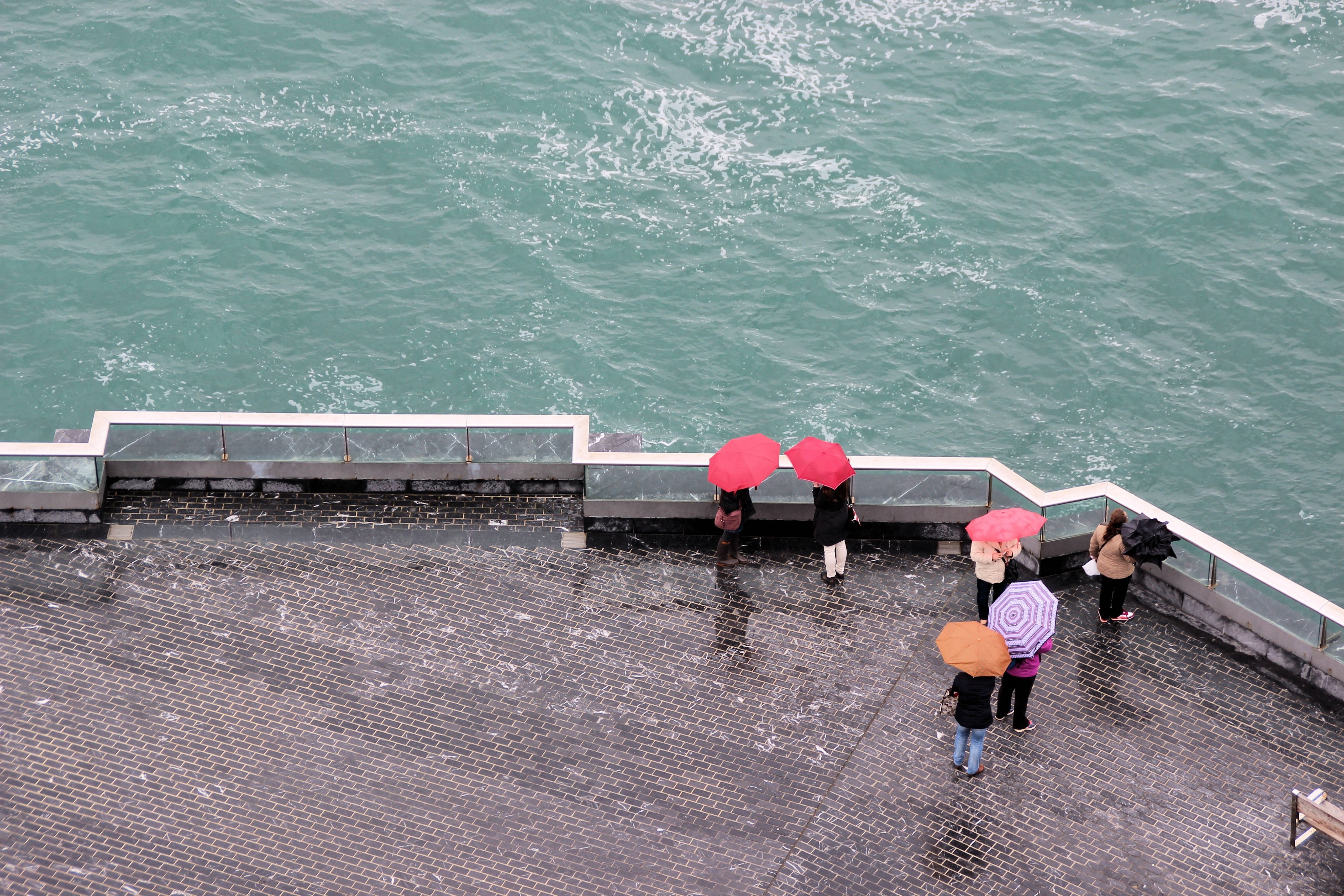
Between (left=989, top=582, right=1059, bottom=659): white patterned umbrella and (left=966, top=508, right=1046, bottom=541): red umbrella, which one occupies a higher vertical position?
(left=966, top=508, right=1046, bottom=541): red umbrella

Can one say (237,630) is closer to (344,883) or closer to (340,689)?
(340,689)

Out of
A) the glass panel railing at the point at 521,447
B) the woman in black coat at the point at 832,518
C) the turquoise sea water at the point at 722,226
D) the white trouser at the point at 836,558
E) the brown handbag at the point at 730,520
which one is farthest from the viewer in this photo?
the turquoise sea water at the point at 722,226

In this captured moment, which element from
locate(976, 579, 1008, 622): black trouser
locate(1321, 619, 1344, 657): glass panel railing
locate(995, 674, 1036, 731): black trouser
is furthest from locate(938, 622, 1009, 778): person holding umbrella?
locate(1321, 619, 1344, 657): glass panel railing

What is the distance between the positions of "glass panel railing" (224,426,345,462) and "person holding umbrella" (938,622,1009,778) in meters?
10.1

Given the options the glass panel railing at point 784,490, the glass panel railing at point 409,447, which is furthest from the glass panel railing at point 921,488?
the glass panel railing at point 409,447

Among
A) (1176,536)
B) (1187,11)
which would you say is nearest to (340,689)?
(1176,536)

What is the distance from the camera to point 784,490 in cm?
2380

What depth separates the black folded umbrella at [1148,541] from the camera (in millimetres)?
21609

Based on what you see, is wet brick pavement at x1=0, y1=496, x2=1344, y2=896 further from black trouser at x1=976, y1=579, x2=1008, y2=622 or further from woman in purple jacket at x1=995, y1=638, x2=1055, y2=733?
black trouser at x1=976, y1=579, x2=1008, y2=622

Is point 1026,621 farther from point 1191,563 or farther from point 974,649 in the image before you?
point 1191,563

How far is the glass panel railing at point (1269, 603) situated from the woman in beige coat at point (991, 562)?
Result: 303 centimetres

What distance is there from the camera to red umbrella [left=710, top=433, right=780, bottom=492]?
22.3 m

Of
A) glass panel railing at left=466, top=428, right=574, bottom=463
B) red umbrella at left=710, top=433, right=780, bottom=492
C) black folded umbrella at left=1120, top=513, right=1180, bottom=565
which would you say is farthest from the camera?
glass panel railing at left=466, top=428, right=574, bottom=463

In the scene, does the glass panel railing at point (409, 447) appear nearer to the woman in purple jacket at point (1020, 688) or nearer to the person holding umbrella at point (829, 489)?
the person holding umbrella at point (829, 489)
